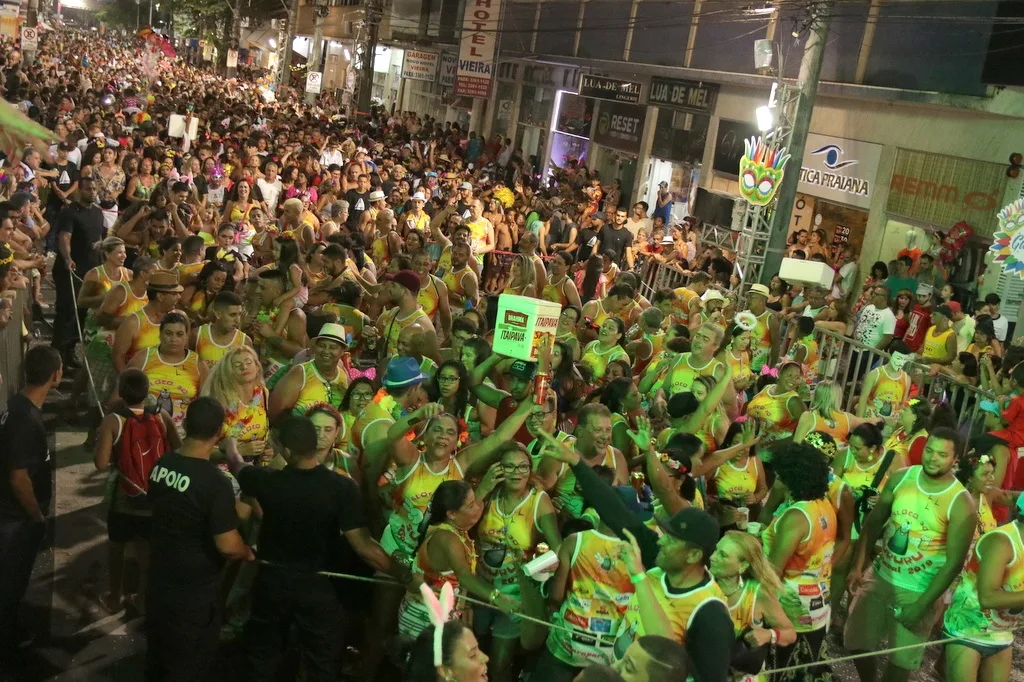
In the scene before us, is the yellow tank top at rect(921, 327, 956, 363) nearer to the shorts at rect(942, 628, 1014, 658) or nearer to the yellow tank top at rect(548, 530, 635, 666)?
the shorts at rect(942, 628, 1014, 658)

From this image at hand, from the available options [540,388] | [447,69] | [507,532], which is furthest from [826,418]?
[447,69]

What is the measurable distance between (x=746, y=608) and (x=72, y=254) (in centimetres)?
893

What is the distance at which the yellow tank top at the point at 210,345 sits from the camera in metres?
7.50

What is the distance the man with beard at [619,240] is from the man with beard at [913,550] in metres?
10.1

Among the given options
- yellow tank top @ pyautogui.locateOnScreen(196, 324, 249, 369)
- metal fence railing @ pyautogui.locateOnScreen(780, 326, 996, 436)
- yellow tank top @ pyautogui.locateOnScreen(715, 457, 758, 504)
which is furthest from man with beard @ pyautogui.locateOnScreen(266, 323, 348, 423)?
metal fence railing @ pyautogui.locateOnScreen(780, 326, 996, 436)

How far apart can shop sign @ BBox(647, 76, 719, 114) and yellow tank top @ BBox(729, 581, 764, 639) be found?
1982cm

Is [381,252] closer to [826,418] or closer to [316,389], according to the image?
[316,389]

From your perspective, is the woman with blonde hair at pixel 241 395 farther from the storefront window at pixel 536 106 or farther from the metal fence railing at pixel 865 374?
the storefront window at pixel 536 106

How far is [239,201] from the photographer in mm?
13039

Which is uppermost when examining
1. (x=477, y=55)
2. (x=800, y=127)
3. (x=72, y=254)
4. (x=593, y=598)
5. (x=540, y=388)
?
(x=477, y=55)

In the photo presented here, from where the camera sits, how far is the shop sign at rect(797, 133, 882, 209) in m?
18.7

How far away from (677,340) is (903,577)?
3417 millimetres

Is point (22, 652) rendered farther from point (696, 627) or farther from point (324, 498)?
point (696, 627)

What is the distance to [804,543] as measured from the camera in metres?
5.71
